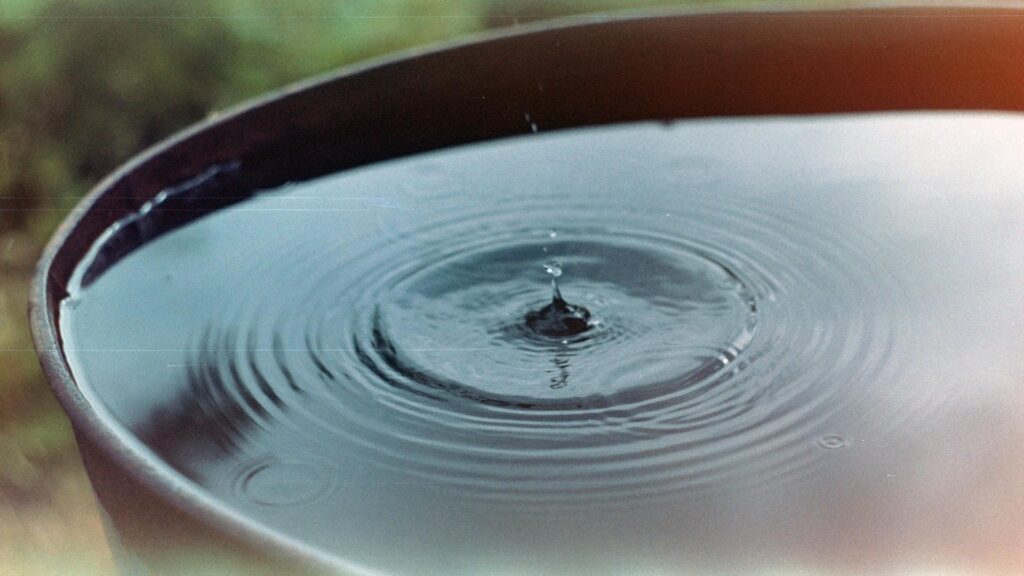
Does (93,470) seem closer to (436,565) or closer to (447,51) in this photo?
(436,565)

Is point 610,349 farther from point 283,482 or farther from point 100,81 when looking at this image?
point 100,81

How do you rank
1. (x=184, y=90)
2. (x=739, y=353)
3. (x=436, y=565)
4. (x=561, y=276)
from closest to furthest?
(x=436, y=565) < (x=739, y=353) < (x=561, y=276) < (x=184, y=90)

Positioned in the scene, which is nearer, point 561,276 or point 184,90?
point 561,276

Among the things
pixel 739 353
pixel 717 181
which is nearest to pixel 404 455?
pixel 739 353

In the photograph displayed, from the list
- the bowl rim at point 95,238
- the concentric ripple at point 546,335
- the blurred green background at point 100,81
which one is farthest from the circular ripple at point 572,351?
the blurred green background at point 100,81

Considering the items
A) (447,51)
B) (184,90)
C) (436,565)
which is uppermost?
(184,90)

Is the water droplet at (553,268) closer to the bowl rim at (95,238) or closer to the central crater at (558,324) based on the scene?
the central crater at (558,324)

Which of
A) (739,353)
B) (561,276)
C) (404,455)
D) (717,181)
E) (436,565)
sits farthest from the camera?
(717,181)
